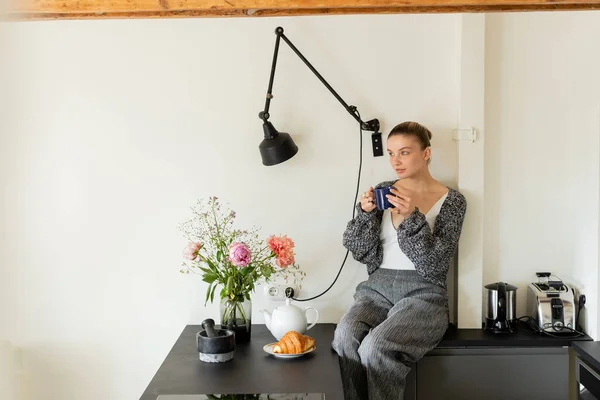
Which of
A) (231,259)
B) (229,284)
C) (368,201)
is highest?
(368,201)

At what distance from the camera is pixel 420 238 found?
2.39 m

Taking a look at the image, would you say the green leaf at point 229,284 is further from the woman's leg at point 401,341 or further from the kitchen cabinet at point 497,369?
the kitchen cabinet at point 497,369

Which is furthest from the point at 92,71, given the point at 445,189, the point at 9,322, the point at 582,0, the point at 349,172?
the point at 9,322

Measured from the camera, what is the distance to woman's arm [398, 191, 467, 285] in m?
2.40

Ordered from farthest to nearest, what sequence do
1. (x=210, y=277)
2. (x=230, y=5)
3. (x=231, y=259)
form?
1. (x=210, y=277)
2. (x=231, y=259)
3. (x=230, y=5)

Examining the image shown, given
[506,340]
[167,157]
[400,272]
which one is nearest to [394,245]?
[400,272]

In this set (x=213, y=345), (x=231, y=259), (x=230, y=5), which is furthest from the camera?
(x=231, y=259)

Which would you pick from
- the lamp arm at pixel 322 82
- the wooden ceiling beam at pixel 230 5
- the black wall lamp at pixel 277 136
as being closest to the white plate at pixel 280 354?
the black wall lamp at pixel 277 136

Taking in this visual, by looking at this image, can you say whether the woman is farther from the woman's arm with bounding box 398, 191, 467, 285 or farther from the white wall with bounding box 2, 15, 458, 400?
the white wall with bounding box 2, 15, 458, 400

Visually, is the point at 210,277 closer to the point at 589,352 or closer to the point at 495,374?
the point at 495,374

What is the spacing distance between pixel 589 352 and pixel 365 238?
92 cm

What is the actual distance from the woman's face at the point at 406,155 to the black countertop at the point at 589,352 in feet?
2.98

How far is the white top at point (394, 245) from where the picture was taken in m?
2.53

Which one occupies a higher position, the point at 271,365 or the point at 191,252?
the point at 191,252
